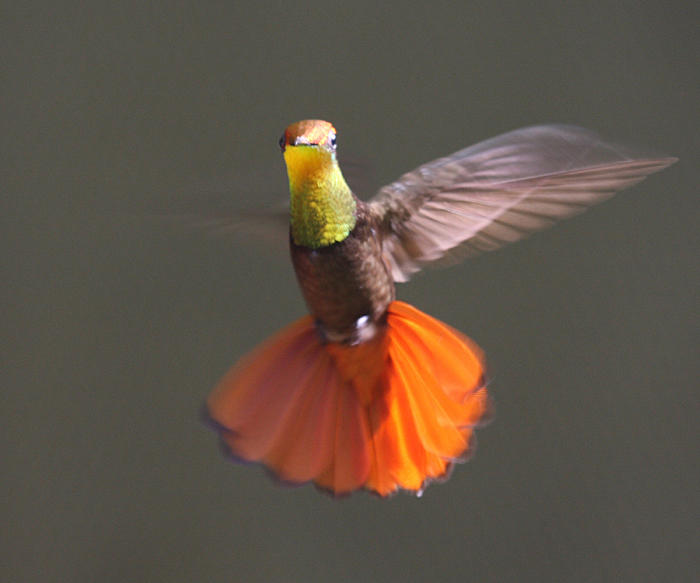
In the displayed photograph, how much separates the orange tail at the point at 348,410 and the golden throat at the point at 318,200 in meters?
0.08

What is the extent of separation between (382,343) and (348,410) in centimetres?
5

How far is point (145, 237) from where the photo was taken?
1.21m

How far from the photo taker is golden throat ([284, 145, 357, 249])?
0.38m

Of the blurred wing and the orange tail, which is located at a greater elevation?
the blurred wing

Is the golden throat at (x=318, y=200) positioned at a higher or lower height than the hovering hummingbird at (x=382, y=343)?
higher

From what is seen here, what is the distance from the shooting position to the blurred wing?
15.6 inches

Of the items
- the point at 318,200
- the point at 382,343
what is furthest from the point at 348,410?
A: the point at 318,200

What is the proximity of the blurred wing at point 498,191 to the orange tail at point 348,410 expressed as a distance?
53 mm

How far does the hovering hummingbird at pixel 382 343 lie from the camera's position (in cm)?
43

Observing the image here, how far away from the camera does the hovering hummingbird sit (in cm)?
43

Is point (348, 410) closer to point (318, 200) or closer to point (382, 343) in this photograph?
point (382, 343)

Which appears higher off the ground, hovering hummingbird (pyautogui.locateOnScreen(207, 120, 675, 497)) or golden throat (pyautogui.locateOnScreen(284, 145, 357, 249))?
golden throat (pyautogui.locateOnScreen(284, 145, 357, 249))

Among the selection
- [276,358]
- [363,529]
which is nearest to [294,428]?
[276,358]

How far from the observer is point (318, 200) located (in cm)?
41
